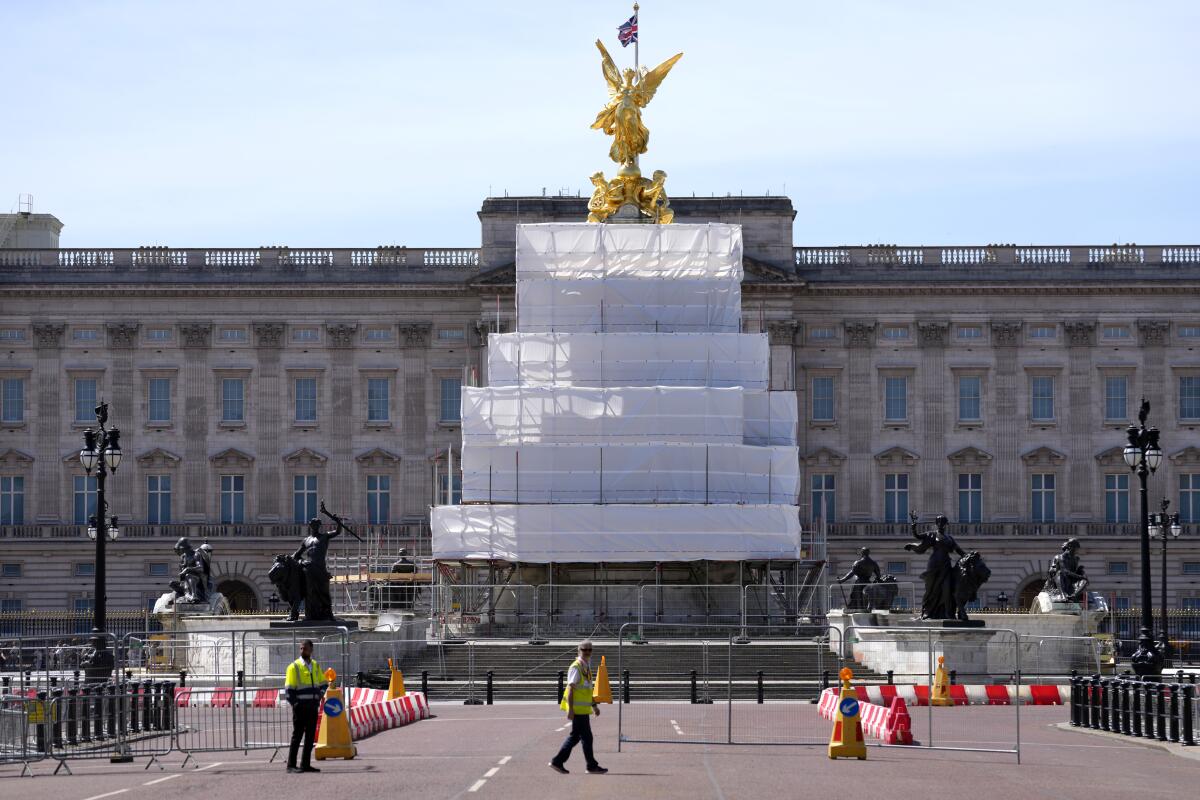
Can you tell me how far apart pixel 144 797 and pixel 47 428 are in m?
63.8

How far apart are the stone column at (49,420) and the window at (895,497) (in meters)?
31.7

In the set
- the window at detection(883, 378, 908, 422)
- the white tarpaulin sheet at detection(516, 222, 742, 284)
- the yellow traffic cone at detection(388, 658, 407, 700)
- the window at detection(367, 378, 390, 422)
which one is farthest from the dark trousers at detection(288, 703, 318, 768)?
the window at detection(883, 378, 908, 422)

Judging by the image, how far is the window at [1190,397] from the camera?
86.1m

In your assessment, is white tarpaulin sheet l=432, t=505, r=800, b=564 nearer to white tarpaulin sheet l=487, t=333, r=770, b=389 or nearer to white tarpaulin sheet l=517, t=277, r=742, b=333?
white tarpaulin sheet l=487, t=333, r=770, b=389

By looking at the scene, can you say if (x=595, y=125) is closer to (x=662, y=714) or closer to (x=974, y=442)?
(x=974, y=442)

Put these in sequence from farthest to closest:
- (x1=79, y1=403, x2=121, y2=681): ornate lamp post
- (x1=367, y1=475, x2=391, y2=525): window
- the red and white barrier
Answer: (x1=367, y1=475, x2=391, y2=525): window → (x1=79, y1=403, x2=121, y2=681): ornate lamp post → the red and white barrier

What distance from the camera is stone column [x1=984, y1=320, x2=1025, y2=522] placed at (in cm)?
8569

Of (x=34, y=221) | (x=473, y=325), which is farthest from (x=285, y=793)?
(x=34, y=221)

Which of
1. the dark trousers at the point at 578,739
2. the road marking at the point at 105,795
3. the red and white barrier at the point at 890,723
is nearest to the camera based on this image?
the road marking at the point at 105,795

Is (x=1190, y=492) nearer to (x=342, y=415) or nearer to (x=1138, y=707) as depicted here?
(x=342, y=415)

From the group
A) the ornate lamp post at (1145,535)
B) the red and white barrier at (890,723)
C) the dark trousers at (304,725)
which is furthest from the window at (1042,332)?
the dark trousers at (304,725)

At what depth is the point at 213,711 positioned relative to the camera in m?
37.8

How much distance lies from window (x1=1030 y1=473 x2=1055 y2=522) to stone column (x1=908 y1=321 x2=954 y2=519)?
334 centimetres

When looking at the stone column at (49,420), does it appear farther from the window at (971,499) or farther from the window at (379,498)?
the window at (971,499)
